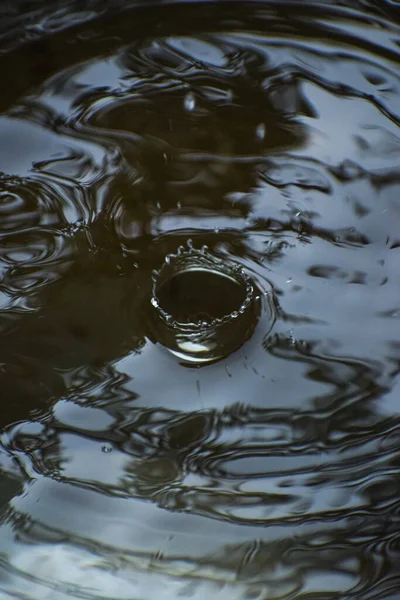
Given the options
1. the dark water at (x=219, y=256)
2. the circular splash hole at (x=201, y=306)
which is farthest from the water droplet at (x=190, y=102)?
the circular splash hole at (x=201, y=306)

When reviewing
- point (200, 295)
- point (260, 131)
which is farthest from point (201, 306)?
point (260, 131)

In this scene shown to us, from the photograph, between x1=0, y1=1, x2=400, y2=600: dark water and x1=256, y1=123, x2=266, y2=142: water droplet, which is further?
x1=256, y1=123, x2=266, y2=142: water droplet

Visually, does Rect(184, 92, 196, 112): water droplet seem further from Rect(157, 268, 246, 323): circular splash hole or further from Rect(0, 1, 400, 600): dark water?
Rect(157, 268, 246, 323): circular splash hole

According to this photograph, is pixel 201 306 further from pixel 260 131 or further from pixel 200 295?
pixel 260 131

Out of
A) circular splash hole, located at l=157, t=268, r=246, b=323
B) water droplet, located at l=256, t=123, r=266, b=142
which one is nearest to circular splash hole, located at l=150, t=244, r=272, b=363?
circular splash hole, located at l=157, t=268, r=246, b=323

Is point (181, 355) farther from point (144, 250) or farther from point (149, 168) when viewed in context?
point (149, 168)

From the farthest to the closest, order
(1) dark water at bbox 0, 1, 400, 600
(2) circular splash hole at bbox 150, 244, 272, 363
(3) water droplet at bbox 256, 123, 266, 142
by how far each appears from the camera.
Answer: (3) water droplet at bbox 256, 123, 266, 142, (2) circular splash hole at bbox 150, 244, 272, 363, (1) dark water at bbox 0, 1, 400, 600

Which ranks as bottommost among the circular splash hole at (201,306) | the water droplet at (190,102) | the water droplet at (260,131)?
the circular splash hole at (201,306)

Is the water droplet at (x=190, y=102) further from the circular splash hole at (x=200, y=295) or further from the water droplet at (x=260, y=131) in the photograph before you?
the circular splash hole at (x=200, y=295)
